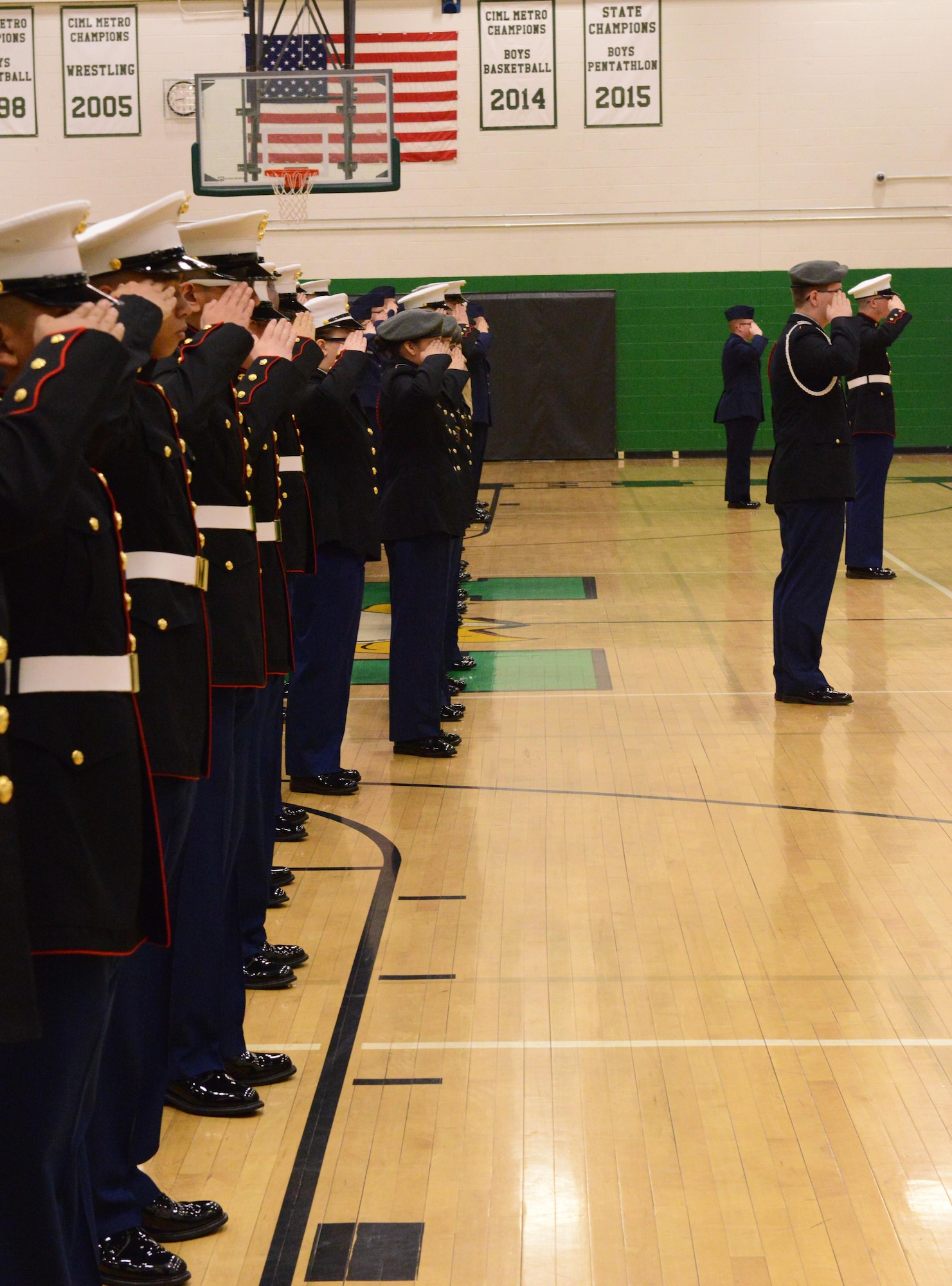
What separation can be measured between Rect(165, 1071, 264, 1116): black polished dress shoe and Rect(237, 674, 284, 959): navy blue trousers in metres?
0.37

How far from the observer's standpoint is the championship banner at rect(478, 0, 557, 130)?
54.0 ft

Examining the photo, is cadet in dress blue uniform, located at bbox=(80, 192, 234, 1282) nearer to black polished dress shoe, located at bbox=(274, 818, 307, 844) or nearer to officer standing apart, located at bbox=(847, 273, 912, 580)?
black polished dress shoe, located at bbox=(274, 818, 307, 844)

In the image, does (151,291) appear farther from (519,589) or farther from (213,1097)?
(519,589)

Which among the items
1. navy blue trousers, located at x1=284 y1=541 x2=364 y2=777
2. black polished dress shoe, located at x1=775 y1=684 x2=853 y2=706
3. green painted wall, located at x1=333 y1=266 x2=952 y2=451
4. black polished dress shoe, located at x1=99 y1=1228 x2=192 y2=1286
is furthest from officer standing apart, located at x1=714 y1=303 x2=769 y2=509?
black polished dress shoe, located at x1=99 y1=1228 x2=192 y2=1286

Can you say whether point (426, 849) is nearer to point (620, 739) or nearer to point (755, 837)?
point (755, 837)

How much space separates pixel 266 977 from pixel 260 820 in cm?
40

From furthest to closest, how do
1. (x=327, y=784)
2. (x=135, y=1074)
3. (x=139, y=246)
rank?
(x=327, y=784) < (x=135, y=1074) < (x=139, y=246)

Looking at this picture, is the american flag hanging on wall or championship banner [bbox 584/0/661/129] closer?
the american flag hanging on wall

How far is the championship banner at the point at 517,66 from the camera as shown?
54.0ft

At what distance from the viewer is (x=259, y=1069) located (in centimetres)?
313

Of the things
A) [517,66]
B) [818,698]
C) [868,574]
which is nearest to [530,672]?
[818,698]

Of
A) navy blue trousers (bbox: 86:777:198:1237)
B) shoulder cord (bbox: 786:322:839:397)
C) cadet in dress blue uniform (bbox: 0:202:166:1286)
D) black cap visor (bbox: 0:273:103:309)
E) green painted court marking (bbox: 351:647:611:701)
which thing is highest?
black cap visor (bbox: 0:273:103:309)

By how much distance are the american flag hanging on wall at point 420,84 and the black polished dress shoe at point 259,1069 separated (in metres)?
14.6

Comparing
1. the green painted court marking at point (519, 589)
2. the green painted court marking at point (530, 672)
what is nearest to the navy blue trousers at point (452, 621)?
the green painted court marking at point (530, 672)
